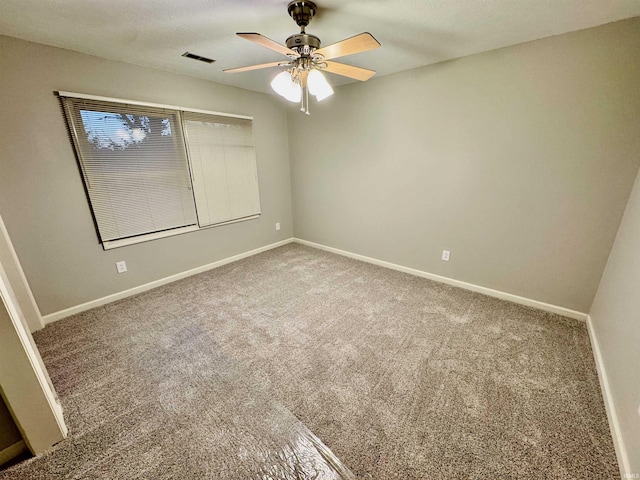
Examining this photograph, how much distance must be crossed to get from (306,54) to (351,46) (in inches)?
13.2

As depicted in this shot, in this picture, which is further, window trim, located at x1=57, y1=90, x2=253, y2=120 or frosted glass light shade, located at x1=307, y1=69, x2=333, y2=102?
window trim, located at x1=57, y1=90, x2=253, y2=120

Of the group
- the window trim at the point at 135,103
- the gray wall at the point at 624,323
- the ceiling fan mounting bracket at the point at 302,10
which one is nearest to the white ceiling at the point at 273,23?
the ceiling fan mounting bracket at the point at 302,10

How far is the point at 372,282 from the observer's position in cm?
290

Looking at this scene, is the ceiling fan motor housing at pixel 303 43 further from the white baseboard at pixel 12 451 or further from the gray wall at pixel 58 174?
the white baseboard at pixel 12 451

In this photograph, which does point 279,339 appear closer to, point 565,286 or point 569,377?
point 569,377

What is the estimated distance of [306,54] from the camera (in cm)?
156

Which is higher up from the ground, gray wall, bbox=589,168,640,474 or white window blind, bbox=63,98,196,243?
white window blind, bbox=63,98,196,243

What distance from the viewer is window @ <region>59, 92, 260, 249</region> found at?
2.24 meters

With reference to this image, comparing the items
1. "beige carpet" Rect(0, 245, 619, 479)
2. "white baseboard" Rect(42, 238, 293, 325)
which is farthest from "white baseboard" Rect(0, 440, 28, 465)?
"white baseboard" Rect(42, 238, 293, 325)

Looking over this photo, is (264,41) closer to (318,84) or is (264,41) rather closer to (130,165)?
(318,84)

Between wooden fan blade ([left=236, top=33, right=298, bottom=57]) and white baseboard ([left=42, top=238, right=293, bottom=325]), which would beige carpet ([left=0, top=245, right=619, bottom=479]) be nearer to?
white baseboard ([left=42, top=238, right=293, bottom=325])

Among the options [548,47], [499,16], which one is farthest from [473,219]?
[499,16]

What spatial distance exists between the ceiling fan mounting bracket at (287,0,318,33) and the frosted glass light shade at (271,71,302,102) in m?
0.29

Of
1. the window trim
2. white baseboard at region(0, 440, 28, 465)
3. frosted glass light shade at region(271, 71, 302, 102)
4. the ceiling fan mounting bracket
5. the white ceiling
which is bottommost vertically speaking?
white baseboard at region(0, 440, 28, 465)
